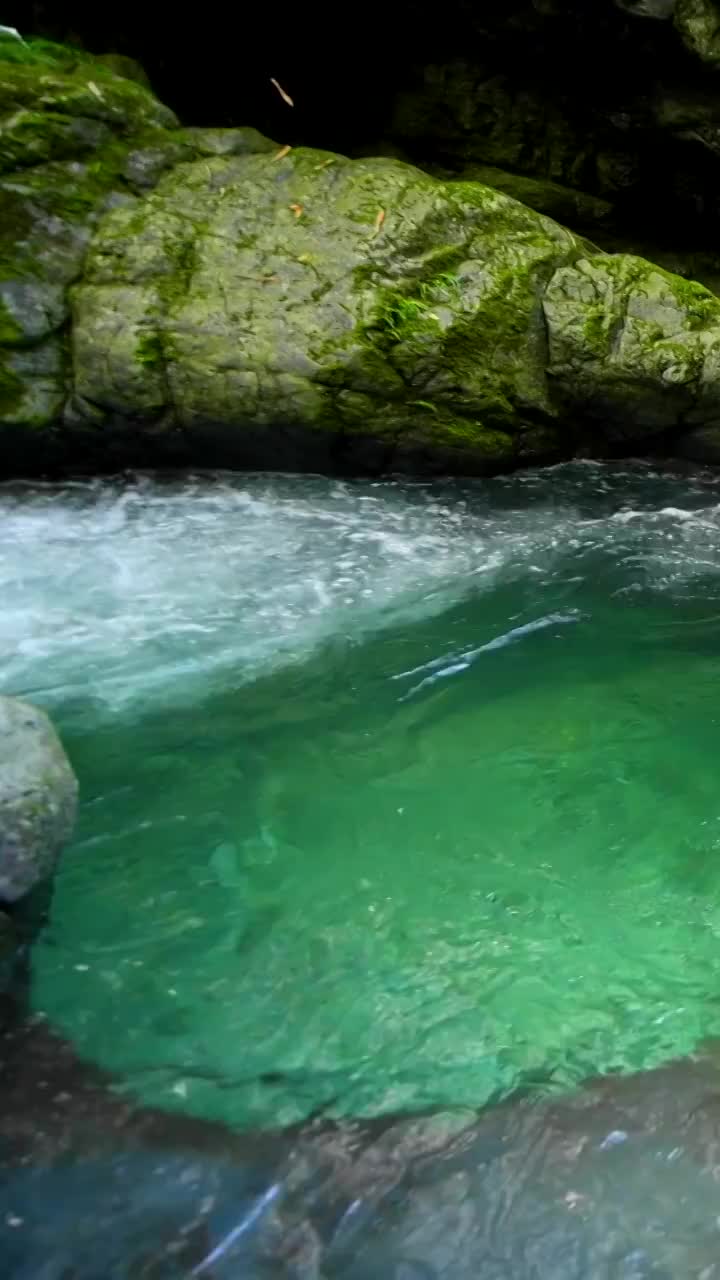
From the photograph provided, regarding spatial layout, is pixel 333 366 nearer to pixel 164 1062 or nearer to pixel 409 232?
pixel 409 232

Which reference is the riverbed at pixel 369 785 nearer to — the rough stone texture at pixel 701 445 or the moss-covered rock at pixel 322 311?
the moss-covered rock at pixel 322 311

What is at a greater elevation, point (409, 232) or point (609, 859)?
point (409, 232)

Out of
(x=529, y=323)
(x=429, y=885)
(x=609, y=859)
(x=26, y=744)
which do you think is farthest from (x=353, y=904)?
(x=529, y=323)

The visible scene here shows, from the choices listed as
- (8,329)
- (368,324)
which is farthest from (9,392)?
(368,324)

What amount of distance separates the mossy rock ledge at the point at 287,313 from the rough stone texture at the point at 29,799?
11.3 feet

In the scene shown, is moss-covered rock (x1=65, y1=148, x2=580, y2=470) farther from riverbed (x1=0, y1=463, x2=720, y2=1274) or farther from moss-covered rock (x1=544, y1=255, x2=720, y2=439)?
riverbed (x1=0, y1=463, x2=720, y2=1274)

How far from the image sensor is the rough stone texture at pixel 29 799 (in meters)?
2.61

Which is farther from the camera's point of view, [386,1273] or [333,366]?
[333,366]

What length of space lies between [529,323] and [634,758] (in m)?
3.34

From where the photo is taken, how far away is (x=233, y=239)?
248 inches

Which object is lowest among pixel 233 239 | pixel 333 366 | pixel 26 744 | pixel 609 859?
pixel 609 859

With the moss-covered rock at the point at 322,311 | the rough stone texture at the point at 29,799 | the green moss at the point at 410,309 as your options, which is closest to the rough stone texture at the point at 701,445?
the moss-covered rock at the point at 322,311

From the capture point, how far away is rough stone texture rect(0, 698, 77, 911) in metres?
2.61

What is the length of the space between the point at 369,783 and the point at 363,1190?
1.60 m
